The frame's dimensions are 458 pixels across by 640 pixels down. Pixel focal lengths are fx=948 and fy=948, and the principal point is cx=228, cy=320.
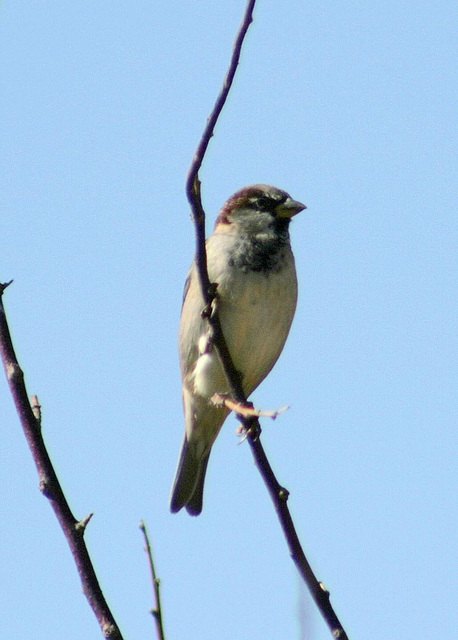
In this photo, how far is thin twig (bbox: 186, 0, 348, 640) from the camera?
1.91 meters

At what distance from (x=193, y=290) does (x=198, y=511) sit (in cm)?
119

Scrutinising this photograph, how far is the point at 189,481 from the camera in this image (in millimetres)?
4777

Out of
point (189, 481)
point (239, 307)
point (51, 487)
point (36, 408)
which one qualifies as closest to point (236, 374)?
point (36, 408)

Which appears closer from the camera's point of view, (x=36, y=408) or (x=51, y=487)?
(x=51, y=487)

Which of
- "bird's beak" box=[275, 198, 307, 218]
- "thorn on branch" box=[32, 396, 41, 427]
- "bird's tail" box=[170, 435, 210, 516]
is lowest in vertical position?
"thorn on branch" box=[32, 396, 41, 427]

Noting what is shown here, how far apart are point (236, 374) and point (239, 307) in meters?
1.41

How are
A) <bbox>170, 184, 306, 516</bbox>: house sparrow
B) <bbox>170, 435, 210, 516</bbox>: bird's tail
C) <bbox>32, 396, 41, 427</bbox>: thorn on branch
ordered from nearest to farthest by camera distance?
<bbox>32, 396, 41, 427</bbox>: thorn on branch
<bbox>170, 184, 306, 516</bbox>: house sparrow
<bbox>170, 435, 210, 516</bbox>: bird's tail

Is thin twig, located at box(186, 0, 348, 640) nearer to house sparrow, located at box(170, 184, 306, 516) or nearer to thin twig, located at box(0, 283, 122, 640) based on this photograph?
thin twig, located at box(0, 283, 122, 640)

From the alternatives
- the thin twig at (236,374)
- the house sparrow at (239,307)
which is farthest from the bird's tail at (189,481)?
the thin twig at (236,374)

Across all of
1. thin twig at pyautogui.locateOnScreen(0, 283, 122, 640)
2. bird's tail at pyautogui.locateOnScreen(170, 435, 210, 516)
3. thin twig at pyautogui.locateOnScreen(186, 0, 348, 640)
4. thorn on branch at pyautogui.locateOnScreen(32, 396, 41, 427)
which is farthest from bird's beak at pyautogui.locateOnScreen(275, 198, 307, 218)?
thin twig at pyautogui.locateOnScreen(0, 283, 122, 640)

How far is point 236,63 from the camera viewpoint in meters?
1.93

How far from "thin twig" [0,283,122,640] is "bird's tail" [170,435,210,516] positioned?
2.94 metres

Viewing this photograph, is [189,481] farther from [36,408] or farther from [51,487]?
[51,487]

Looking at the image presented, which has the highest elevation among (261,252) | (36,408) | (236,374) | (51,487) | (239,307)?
(261,252)
